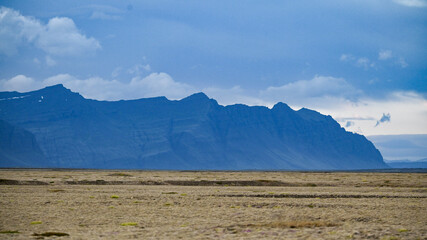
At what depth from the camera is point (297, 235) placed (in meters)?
22.4

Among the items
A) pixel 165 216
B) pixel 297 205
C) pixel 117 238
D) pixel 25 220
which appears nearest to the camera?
pixel 117 238

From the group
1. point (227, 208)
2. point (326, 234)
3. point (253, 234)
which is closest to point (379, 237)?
point (326, 234)

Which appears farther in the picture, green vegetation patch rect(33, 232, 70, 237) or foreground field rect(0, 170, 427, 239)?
foreground field rect(0, 170, 427, 239)

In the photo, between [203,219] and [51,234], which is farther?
[203,219]

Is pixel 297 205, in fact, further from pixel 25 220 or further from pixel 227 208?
pixel 25 220

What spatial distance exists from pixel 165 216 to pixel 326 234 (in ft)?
35.0

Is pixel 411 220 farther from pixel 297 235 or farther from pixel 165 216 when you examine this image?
pixel 165 216

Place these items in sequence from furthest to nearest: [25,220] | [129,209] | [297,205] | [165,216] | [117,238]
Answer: [297,205], [129,209], [165,216], [25,220], [117,238]

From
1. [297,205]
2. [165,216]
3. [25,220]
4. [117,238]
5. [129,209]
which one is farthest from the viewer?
[297,205]

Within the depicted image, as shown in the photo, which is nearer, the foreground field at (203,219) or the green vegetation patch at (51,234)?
the green vegetation patch at (51,234)

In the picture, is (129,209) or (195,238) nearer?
(195,238)

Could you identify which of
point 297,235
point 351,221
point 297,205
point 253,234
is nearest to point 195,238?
point 253,234

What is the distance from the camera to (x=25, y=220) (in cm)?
2719

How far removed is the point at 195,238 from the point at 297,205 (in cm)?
1650
